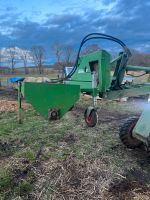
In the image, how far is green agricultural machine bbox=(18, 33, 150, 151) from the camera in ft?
19.0

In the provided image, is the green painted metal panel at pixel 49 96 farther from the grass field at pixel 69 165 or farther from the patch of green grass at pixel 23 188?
the patch of green grass at pixel 23 188

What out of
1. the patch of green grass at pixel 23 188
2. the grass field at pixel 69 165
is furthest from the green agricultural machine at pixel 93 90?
the patch of green grass at pixel 23 188

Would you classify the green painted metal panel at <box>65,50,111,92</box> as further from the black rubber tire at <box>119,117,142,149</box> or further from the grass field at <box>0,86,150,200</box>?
the grass field at <box>0,86,150,200</box>

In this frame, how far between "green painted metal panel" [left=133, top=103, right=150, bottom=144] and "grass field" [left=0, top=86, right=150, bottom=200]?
43 cm

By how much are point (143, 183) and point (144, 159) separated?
1064 mm

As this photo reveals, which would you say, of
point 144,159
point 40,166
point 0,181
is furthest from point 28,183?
point 144,159

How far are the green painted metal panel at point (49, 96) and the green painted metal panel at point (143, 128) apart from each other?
3.65 ft

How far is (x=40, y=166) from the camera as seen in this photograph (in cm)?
550

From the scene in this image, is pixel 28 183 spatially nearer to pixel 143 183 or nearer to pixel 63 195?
pixel 63 195

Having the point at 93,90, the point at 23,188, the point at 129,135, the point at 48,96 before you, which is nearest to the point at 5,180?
the point at 23,188

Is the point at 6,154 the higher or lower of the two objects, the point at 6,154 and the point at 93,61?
the lower

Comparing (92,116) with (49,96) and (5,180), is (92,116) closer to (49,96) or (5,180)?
(49,96)

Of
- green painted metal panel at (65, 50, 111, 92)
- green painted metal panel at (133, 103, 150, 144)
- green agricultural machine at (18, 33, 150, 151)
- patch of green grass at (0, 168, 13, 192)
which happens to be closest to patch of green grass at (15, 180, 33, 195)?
patch of green grass at (0, 168, 13, 192)

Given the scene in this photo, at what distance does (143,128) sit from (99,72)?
1223 millimetres
